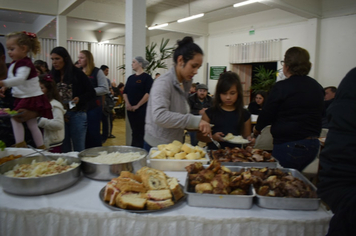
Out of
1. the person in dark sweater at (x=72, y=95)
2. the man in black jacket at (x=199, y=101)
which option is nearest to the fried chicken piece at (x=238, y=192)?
the person in dark sweater at (x=72, y=95)

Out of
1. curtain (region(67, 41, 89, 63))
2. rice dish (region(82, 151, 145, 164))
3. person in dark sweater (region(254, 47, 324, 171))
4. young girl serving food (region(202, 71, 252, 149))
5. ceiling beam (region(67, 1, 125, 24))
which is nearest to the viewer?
rice dish (region(82, 151, 145, 164))

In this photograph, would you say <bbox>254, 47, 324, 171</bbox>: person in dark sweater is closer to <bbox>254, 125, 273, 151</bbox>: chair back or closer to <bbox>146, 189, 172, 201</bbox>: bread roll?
<bbox>146, 189, 172, 201</bbox>: bread roll

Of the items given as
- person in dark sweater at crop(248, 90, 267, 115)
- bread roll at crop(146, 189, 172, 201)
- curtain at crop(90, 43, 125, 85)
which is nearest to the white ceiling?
curtain at crop(90, 43, 125, 85)

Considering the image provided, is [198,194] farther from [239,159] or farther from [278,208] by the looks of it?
[239,159]

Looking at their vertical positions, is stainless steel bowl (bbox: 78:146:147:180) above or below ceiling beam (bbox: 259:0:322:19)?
below

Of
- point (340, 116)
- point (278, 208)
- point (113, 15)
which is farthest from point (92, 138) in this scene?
point (113, 15)

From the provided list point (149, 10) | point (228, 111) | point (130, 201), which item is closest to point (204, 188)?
point (130, 201)

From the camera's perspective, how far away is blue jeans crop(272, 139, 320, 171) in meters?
1.88

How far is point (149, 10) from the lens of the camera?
8.98 metres

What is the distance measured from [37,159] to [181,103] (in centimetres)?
97

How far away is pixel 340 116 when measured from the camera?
804mm

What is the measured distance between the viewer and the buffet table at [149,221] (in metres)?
1.04

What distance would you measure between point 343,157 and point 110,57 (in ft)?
42.4

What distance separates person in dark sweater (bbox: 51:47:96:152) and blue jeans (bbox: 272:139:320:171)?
6.94 feet
